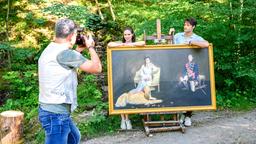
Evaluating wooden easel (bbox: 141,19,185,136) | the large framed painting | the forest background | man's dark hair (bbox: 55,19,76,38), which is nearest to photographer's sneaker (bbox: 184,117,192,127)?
wooden easel (bbox: 141,19,185,136)

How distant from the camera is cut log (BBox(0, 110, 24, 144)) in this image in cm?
641

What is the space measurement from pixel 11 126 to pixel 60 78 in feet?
9.20

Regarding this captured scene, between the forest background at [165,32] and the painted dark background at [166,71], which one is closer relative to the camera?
the painted dark background at [166,71]

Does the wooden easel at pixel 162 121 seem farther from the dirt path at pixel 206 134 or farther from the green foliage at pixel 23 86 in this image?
the green foliage at pixel 23 86

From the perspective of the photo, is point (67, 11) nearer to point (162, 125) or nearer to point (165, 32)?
point (165, 32)

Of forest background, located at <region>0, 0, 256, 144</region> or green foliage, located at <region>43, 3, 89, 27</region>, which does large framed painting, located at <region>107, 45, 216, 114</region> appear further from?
green foliage, located at <region>43, 3, 89, 27</region>

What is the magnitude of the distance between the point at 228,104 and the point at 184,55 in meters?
2.01

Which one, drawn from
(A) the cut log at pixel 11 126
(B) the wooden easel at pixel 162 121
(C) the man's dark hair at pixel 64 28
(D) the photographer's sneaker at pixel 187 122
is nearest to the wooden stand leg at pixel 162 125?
(B) the wooden easel at pixel 162 121

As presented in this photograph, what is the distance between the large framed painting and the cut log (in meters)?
1.58

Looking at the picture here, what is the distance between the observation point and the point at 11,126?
6.55 m

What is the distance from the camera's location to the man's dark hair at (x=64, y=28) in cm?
415

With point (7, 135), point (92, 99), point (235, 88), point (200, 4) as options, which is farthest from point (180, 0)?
point (7, 135)

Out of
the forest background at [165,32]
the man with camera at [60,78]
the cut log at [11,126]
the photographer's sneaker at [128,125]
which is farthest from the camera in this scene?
the forest background at [165,32]

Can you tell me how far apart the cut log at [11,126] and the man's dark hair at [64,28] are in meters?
2.63
